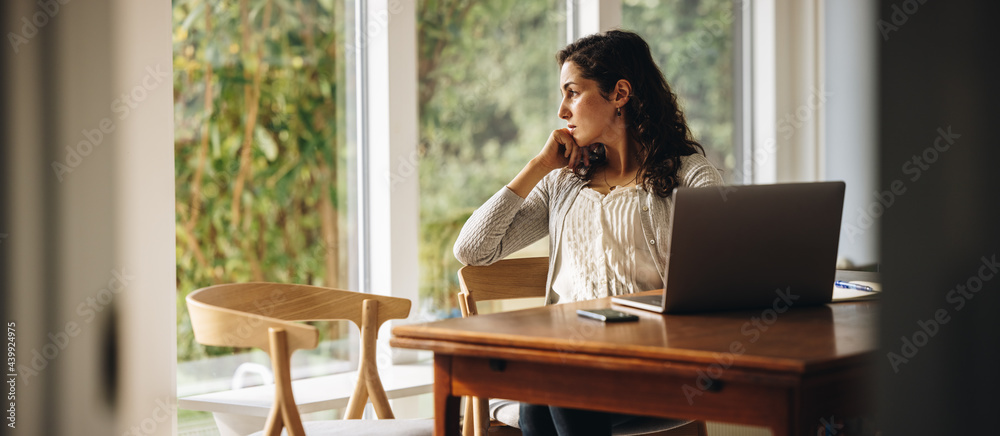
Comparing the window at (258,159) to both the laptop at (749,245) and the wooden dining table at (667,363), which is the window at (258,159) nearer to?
the wooden dining table at (667,363)

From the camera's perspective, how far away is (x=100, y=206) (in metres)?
1.69

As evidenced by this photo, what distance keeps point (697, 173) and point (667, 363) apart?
0.92m

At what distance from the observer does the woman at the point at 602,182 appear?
5.98 ft

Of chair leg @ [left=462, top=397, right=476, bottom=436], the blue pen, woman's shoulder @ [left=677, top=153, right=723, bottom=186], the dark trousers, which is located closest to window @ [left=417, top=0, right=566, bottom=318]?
chair leg @ [left=462, top=397, right=476, bottom=436]

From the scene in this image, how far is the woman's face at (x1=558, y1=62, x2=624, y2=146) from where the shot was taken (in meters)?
1.93

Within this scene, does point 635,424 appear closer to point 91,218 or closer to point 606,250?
point 606,250

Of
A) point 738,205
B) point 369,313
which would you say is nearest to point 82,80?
point 369,313

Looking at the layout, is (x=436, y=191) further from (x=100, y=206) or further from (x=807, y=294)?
(x=807, y=294)

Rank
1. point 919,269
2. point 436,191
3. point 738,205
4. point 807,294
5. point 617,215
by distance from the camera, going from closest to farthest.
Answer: point 919,269 → point 738,205 → point 807,294 → point 617,215 → point 436,191

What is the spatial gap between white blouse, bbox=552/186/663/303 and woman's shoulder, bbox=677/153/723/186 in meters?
0.11

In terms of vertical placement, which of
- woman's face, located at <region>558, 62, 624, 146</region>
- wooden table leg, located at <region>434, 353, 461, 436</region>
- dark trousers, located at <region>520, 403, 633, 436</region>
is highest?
woman's face, located at <region>558, 62, 624, 146</region>

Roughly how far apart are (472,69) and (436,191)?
1.42 feet

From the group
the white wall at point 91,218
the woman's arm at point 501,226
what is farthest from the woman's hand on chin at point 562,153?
the white wall at point 91,218

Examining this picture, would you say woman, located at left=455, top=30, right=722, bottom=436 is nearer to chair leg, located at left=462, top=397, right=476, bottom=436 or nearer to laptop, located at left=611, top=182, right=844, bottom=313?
chair leg, located at left=462, top=397, right=476, bottom=436
